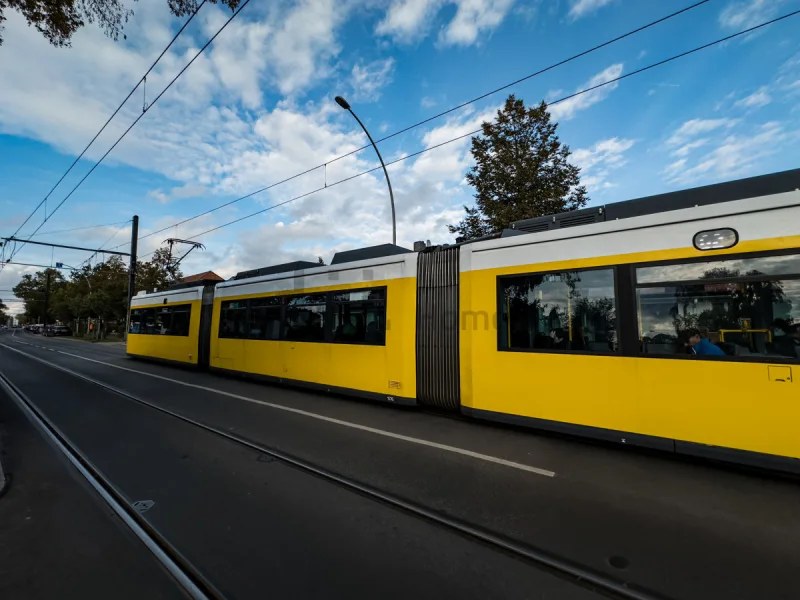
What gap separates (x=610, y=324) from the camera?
17.1 ft

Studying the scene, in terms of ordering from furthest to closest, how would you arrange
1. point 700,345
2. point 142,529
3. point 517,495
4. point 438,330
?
point 438,330
point 700,345
point 517,495
point 142,529

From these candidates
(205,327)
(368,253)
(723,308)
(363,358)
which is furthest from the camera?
(205,327)

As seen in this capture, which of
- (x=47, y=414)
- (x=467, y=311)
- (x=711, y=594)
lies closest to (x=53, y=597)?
(x=711, y=594)

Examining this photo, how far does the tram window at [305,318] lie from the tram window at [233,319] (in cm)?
232

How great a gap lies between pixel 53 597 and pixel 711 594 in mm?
4309

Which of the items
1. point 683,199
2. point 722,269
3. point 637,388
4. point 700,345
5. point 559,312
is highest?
point 683,199

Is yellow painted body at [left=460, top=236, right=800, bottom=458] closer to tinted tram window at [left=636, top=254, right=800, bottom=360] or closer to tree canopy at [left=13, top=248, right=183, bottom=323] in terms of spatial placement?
tinted tram window at [left=636, top=254, right=800, bottom=360]

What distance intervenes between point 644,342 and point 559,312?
1138 millimetres

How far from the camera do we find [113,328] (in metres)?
58.7

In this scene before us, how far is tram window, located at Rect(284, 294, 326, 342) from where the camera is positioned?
30.1ft

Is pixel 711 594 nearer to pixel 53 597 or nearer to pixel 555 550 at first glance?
pixel 555 550

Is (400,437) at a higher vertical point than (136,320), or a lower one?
lower

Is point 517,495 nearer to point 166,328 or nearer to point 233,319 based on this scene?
point 233,319

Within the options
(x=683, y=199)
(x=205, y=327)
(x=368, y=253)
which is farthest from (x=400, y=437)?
(x=205, y=327)
